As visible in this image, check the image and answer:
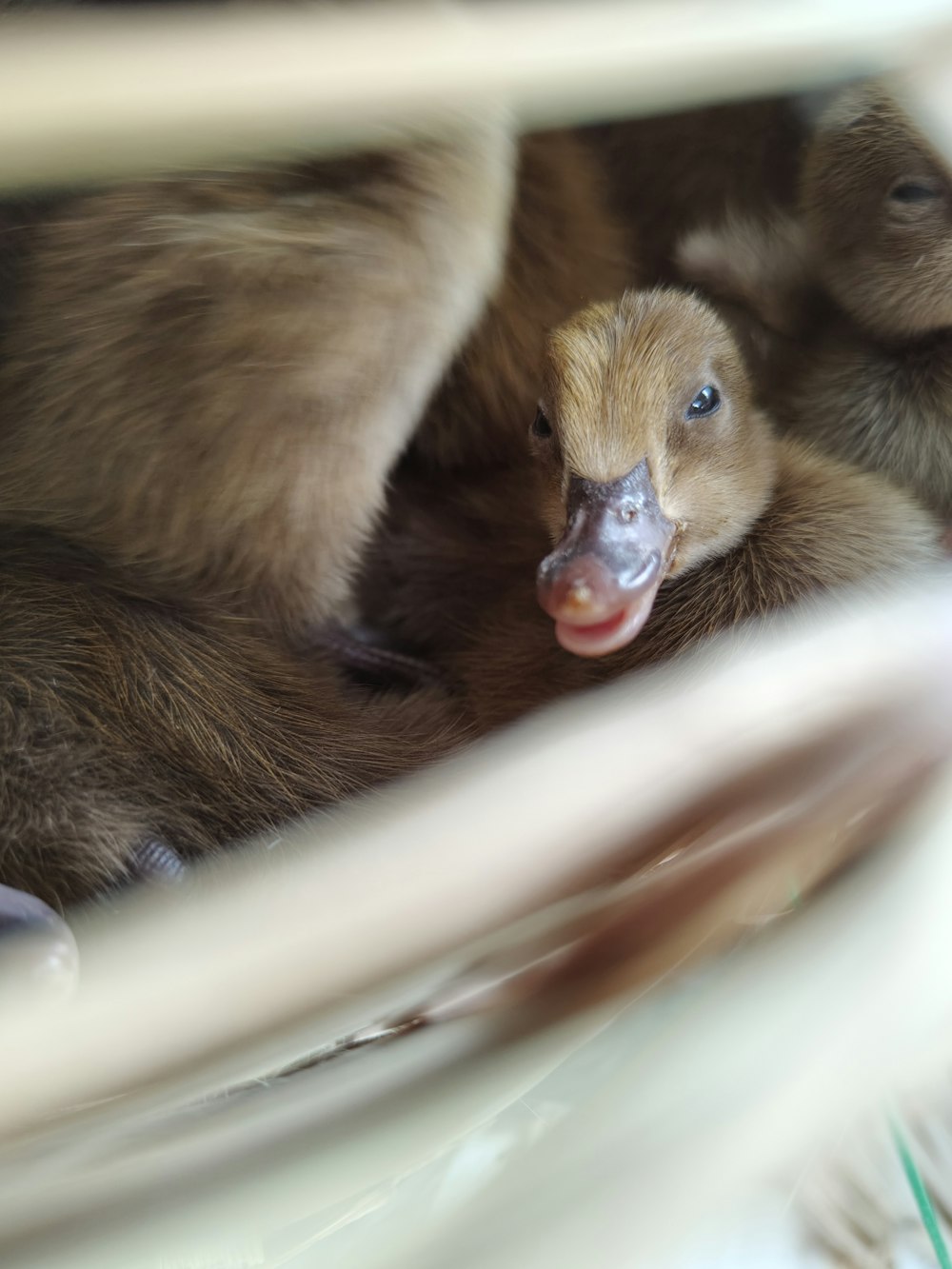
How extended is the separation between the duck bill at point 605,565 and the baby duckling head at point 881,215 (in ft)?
0.89

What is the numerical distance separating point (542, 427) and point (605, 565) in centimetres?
14

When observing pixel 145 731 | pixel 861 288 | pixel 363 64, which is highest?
pixel 363 64

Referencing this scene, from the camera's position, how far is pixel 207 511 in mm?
619

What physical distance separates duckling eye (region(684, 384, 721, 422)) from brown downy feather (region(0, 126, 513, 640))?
142mm

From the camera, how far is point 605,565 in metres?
0.52

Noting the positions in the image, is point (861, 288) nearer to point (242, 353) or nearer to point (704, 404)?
point (704, 404)

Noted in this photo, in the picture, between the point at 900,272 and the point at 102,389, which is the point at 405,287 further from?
the point at 900,272

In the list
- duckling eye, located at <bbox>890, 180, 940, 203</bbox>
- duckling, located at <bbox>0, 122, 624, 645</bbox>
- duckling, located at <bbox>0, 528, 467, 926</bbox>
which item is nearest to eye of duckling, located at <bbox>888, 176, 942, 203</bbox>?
duckling eye, located at <bbox>890, 180, 940, 203</bbox>

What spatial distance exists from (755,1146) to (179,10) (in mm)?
478

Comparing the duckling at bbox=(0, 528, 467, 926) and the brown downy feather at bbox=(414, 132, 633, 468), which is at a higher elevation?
the brown downy feather at bbox=(414, 132, 633, 468)

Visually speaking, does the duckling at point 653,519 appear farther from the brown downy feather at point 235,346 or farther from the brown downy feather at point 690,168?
the brown downy feather at point 690,168

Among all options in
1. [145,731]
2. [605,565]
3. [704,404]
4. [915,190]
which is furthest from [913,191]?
[145,731]

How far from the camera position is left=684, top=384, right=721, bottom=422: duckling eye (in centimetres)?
61

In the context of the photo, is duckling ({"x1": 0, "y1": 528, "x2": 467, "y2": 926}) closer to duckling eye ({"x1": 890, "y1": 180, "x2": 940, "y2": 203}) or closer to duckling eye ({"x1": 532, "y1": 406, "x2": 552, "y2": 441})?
duckling eye ({"x1": 532, "y1": 406, "x2": 552, "y2": 441})
